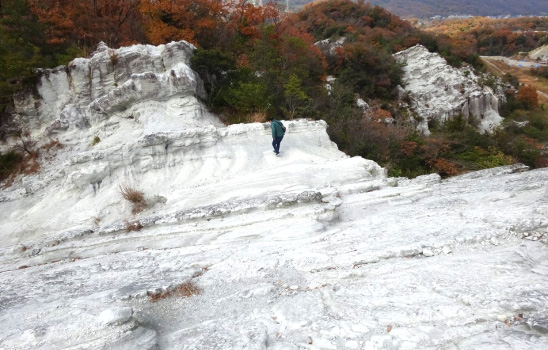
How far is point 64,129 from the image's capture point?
13.0 m

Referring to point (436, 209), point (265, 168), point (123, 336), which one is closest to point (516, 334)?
point (436, 209)

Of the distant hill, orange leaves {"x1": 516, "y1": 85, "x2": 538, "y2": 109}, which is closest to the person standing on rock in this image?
orange leaves {"x1": 516, "y1": 85, "x2": 538, "y2": 109}

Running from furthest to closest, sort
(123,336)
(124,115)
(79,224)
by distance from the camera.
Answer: (124,115)
(79,224)
(123,336)

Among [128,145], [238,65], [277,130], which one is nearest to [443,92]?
[238,65]

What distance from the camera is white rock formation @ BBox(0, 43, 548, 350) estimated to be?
386 centimetres

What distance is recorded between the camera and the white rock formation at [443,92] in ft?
94.1

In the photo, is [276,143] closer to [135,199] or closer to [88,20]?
[135,199]

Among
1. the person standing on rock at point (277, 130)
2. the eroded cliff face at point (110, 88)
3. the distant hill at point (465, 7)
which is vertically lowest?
the person standing on rock at point (277, 130)

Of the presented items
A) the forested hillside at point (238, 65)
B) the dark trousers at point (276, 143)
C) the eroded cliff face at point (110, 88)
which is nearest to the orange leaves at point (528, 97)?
the forested hillside at point (238, 65)

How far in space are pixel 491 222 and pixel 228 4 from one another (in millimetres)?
23855

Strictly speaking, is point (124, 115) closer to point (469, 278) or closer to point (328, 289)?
point (328, 289)

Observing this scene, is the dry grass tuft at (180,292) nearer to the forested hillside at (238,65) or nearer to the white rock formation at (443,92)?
the forested hillside at (238,65)

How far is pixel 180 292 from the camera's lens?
4.98 meters

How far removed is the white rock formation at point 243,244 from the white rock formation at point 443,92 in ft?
68.4
